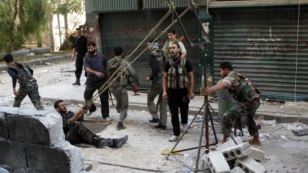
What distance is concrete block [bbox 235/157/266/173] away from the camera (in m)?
6.04

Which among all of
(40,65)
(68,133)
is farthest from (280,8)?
(40,65)

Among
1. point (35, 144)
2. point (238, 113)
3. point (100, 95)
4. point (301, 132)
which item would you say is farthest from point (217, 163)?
point (100, 95)

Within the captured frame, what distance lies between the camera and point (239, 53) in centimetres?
1103

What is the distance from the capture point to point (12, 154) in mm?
5191

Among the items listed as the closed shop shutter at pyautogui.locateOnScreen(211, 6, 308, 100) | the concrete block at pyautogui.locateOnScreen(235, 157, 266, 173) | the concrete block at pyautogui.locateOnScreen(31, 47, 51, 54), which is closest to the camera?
the concrete block at pyautogui.locateOnScreen(235, 157, 266, 173)

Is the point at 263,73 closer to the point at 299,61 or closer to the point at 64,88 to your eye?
the point at 299,61

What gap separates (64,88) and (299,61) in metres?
6.39

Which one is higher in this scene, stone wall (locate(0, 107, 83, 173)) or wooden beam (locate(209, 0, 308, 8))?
wooden beam (locate(209, 0, 308, 8))

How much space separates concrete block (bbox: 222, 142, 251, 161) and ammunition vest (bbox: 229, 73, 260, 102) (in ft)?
3.88

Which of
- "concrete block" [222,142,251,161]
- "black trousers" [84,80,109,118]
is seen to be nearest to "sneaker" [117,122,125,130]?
"black trousers" [84,80,109,118]

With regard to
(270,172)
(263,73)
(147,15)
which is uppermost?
(147,15)

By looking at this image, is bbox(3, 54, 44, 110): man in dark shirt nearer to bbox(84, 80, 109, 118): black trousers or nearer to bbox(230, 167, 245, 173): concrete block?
bbox(84, 80, 109, 118): black trousers

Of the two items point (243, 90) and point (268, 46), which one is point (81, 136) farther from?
point (268, 46)

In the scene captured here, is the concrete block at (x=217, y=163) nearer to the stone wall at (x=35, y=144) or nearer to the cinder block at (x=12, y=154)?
the stone wall at (x=35, y=144)
